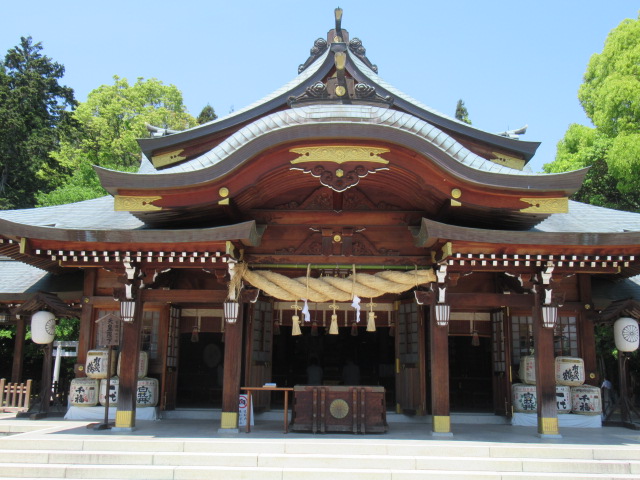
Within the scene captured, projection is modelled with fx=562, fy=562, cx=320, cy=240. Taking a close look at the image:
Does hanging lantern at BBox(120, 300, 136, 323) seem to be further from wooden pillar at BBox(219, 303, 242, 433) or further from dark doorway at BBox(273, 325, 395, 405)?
dark doorway at BBox(273, 325, 395, 405)

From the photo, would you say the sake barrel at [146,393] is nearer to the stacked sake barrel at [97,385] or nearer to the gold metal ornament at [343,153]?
the stacked sake barrel at [97,385]

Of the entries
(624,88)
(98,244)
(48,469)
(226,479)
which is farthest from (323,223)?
(624,88)

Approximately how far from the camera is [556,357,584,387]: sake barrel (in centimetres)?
1052

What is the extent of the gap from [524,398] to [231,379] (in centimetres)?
552

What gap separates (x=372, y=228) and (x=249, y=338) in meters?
3.28

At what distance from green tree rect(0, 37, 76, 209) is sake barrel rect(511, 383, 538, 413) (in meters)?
23.2

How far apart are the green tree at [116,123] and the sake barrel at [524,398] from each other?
2255cm

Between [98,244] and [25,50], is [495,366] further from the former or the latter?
[25,50]

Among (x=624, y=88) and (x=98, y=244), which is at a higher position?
(x=624, y=88)

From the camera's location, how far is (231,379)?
912cm

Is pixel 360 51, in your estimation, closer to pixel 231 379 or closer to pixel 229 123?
pixel 229 123

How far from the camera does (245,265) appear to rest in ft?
32.0

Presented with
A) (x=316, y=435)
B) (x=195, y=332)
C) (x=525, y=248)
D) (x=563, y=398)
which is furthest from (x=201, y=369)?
(x=525, y=248)

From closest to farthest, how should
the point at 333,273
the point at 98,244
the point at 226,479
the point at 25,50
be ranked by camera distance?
the point at 226,479, the point at 98,244, the point at 333,273, the point at 25,50
